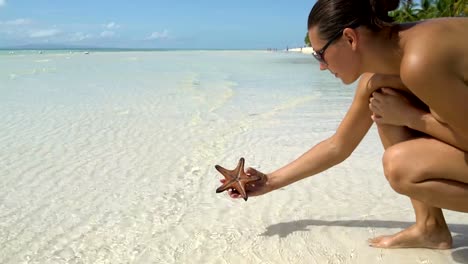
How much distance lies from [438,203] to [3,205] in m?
2.99

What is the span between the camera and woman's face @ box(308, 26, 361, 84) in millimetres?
1973

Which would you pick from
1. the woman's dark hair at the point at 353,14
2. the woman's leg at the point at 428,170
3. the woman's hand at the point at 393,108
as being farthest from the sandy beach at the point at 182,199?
the woman's dark hair at the point at 353,14

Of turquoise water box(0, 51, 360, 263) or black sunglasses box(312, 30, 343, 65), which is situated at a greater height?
black sunglasses box(312, 30, 343, 65)

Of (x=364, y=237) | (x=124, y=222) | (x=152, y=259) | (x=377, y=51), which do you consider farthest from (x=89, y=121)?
(x=377, y=51)

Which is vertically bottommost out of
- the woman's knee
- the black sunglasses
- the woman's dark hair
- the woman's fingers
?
the woman's knee

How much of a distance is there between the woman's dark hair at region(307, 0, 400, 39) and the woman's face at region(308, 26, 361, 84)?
5 centimetres

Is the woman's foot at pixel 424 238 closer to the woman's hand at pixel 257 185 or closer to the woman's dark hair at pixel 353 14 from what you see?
the woman's hand at pixel 257 185

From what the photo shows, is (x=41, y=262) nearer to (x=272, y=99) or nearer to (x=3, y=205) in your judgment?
(x=3, y=205)

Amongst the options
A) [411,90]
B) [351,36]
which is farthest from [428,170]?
[351,36]

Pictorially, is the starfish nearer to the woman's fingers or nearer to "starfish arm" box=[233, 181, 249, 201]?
"starfish arm" box=[233, 181, 249, 201]

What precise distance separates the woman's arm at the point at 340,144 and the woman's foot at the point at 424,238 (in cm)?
55

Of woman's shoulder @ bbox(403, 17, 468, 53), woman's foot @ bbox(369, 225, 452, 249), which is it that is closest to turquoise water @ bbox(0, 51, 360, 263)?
woman's foot @ bbox(369, 225, 452, 249)

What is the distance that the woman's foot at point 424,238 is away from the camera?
8.40ft

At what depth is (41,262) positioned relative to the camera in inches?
103
